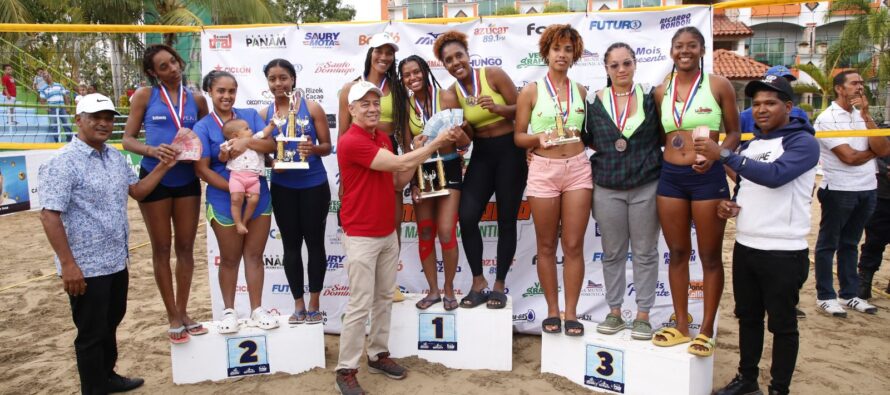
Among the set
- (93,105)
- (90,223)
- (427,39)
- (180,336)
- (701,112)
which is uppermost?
(427,39)

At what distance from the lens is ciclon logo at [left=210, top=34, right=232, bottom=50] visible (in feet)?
17.2

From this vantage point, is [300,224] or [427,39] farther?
[427,39]

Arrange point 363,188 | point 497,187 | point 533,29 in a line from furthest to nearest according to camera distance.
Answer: point 533,29, point 497,187, point 363,188

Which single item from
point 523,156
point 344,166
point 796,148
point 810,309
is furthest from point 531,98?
point 810,309

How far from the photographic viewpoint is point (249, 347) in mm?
4230

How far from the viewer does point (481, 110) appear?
4.20m

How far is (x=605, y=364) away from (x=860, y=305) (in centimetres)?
338

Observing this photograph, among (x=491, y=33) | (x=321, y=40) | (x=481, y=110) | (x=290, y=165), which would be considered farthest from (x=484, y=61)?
(x=290, y=165)

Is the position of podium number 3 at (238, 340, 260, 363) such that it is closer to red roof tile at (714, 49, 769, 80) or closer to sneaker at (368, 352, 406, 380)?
sneaker at (368, 352, 406, 380)

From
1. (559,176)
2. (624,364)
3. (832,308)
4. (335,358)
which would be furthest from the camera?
(832,308)

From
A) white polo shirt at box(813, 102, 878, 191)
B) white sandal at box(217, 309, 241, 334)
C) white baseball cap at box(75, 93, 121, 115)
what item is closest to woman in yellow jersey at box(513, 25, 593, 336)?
white sandal at box(217, 309, 241, 334)

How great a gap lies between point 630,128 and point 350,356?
92.7 inches

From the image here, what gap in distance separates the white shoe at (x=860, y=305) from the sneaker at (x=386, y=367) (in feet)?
14.7

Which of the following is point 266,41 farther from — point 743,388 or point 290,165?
point 743,388
